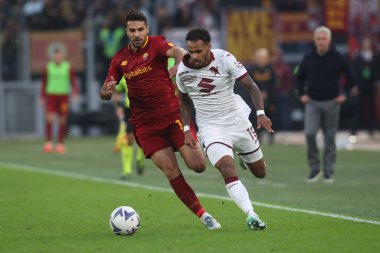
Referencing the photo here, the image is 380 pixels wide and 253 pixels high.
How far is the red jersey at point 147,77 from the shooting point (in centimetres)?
1155

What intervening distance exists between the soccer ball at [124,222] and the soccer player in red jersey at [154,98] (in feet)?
2.18

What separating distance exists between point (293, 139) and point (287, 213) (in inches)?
641

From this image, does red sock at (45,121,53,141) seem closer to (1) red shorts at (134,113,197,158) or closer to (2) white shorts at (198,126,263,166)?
(1) red shorts at (134,113,197,158)

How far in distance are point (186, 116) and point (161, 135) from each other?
0.46 meters

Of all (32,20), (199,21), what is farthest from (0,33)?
(199,21)

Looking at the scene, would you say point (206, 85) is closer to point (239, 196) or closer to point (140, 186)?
point (239, 196)

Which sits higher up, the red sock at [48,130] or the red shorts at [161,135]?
the red shorts at [161,135]

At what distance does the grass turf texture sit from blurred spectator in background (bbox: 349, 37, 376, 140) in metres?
6.37

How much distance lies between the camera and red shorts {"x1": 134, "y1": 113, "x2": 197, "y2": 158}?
37.9ft

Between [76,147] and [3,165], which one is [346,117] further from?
[3,165]

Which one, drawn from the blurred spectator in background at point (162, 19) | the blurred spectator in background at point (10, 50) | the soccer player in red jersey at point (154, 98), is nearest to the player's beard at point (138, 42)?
the soccer player in red jersey at point (154, 98)

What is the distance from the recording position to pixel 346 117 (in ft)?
101

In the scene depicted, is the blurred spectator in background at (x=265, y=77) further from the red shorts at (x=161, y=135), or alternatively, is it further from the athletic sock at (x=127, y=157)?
the red shorts at (x=161, y=135)

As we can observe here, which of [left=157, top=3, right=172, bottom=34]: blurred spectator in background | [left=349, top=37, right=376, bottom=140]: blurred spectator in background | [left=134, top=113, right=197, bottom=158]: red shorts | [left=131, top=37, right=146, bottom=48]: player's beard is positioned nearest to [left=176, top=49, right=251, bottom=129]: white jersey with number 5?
[left=134, top=113, right=197, bottom=158]: red shorts
